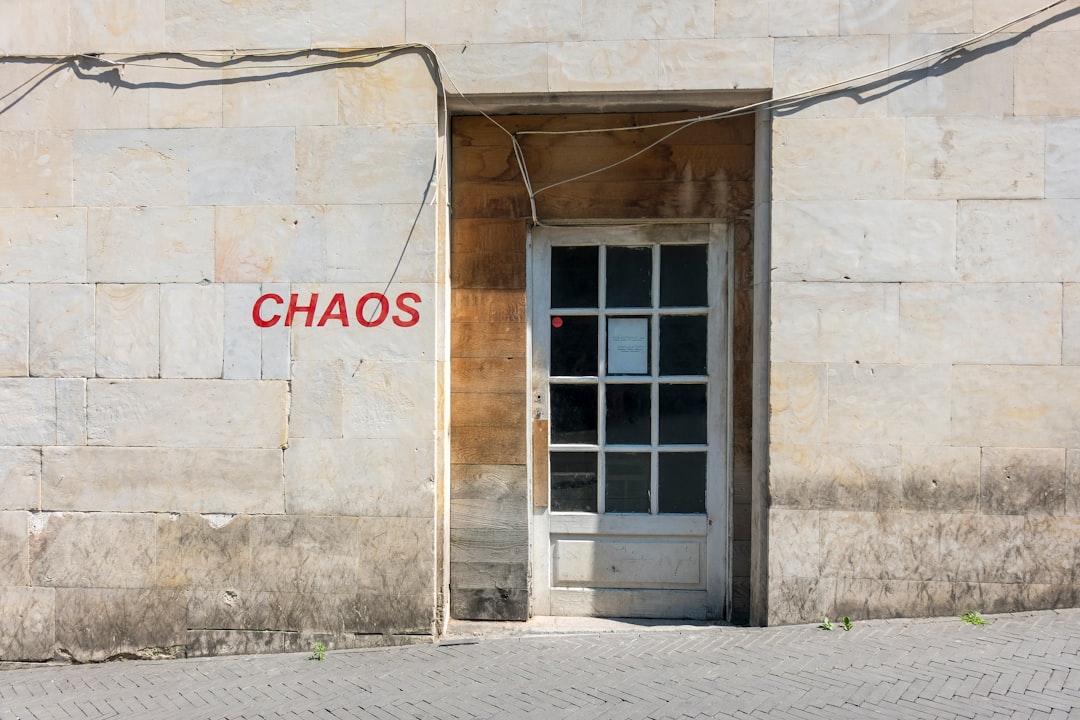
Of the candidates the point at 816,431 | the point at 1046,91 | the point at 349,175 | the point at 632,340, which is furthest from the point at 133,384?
the point at 1046,91

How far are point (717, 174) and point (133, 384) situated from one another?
3.90 m

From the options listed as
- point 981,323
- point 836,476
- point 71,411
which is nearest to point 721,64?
point 981,323

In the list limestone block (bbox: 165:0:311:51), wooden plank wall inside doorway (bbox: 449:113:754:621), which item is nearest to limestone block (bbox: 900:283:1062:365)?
wooden plank wall inside doorway (bbox: 449:113:754:621)

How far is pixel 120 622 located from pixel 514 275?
10.8 feet

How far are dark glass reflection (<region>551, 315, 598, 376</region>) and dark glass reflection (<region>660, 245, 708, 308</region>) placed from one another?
52cm

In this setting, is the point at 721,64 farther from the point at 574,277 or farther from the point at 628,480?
the point at 628,480

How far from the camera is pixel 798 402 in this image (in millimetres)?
5039

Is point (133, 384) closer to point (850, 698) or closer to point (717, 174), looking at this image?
point (717, 174)

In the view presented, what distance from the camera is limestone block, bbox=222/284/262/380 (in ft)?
17.1

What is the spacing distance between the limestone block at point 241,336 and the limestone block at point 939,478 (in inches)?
155

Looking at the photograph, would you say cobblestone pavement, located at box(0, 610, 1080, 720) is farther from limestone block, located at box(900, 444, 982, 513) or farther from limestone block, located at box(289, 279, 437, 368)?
limestone block, located at box(289, 279, 437, 368)

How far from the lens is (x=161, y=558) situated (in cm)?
526

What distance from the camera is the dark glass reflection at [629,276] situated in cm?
557

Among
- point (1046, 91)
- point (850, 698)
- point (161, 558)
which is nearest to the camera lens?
point (850, 698)
